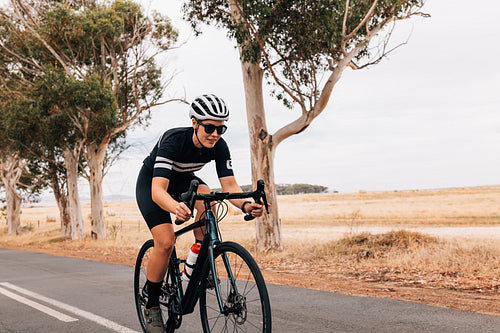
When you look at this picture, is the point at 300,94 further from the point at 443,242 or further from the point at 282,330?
the point at 282,330

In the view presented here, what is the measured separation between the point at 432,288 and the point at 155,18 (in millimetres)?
21849

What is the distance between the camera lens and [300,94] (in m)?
14.3

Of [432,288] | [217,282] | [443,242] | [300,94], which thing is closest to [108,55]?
[300,94]

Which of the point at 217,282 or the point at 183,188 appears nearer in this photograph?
the point at 217,282

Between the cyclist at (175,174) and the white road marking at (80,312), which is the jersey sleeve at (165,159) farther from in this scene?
the white road marking at (80,312)

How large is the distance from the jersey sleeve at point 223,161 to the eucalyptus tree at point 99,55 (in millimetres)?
18715

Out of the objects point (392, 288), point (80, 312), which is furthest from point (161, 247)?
point (392, 288)

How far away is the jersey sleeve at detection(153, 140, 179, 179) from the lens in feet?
13.2

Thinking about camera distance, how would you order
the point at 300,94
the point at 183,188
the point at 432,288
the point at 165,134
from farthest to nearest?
the point at 300,94 < the point at 432,288 < the point at 183,188 < the point at 165,134

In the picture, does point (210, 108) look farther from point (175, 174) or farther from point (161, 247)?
point (161, 247)

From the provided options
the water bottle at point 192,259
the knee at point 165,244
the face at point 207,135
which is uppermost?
the face at point 207,135

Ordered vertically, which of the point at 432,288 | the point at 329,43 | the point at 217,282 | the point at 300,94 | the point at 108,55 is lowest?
the point at 432,288

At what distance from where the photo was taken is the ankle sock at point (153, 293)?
14.5 ft

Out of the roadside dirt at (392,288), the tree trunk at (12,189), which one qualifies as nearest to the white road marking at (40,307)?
the roadside dirt at (392,288)
